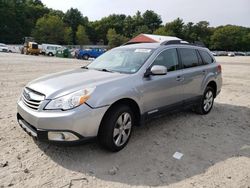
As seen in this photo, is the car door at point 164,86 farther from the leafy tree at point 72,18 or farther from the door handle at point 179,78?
the leafy tree at point 72,18

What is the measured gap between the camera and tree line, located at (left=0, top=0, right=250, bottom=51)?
80000 millimetres

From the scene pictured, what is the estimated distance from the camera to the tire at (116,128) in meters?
4.10

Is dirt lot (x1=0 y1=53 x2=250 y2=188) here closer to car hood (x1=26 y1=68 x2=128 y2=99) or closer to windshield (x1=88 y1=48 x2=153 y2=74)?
car hood (x1=26 y1=68 x2=128 y2=99)

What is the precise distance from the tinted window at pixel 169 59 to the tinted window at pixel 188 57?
27 centimetres

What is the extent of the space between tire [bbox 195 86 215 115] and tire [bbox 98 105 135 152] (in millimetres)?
2613

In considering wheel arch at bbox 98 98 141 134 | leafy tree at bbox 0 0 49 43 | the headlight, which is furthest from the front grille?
leafy tree at bbox 0 0 49 43

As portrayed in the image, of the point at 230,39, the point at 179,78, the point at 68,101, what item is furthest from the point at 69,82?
the point at 230,39

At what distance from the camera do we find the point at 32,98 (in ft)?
13.5

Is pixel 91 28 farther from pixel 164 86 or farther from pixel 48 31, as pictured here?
pixel 164 86

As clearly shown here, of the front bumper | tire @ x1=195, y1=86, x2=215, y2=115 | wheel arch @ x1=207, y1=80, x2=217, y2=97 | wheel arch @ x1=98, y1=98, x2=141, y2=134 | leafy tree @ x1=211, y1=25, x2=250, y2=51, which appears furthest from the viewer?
leafy tree @ x1=211, y1=25, x2=250, y2=51

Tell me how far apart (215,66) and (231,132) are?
204cm

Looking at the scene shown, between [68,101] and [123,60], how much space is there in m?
1.77

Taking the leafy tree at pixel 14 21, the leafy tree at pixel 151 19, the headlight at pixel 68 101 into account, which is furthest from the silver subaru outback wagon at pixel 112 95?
the leafy tree at pixel 151 19

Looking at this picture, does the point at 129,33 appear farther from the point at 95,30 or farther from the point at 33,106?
the point at 33,106
